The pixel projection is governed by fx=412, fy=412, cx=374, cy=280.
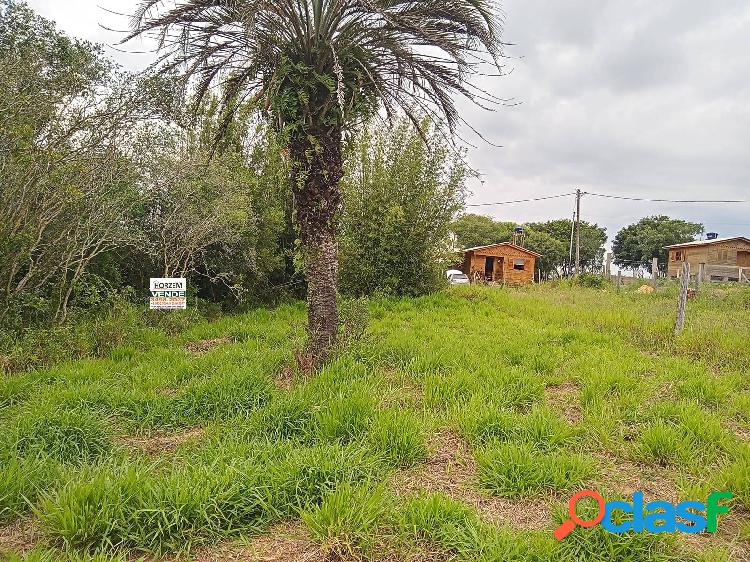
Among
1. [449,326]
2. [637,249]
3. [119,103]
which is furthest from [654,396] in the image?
[637,249]

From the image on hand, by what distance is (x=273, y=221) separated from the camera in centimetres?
941

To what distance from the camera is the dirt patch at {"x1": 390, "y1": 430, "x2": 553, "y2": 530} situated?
2.21 m

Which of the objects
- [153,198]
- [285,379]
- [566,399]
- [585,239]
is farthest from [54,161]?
[585,239]

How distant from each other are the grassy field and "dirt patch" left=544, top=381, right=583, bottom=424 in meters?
0.02

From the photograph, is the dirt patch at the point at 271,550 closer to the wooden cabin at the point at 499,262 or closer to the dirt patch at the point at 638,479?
the dirt patch at the point at 638,479

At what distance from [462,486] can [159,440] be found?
2235 mm

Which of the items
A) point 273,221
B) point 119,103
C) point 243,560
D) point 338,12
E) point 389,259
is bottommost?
point 243,560

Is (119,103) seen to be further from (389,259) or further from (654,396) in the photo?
(654,396)

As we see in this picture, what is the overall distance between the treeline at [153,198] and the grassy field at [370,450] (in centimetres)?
198

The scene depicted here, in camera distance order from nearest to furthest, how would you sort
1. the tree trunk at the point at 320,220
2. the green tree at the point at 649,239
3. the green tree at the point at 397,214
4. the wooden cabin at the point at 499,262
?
1. the tree trunk at the point at 320,220
2. the green tree at the point at 397,214
3. the wooden cabin at the point at 499,262
4. the green tree at the point at 649,239

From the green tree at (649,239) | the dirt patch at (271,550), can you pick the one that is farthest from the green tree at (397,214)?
the green tree at (649,239)

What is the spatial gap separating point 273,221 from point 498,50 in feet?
20.2

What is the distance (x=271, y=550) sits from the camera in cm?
194

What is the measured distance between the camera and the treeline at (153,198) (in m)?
5.36
